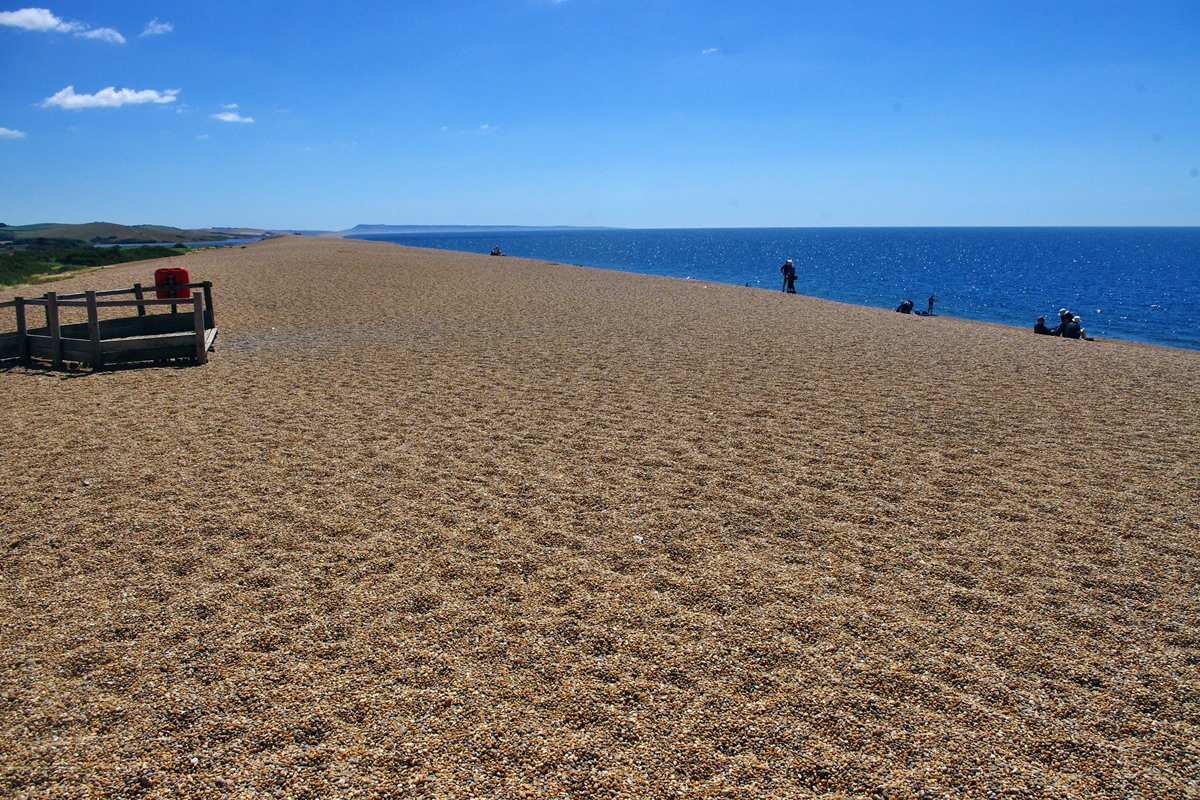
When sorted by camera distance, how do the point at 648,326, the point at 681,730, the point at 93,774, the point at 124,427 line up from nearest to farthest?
the point at 93,774 < the point at 681,730 < the point at 124,427 < the point at 648,326

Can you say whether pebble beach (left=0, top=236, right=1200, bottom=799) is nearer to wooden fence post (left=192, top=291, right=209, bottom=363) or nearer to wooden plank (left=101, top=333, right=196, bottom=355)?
wooden plank (left=101, top=333, right=196, bottom=355)

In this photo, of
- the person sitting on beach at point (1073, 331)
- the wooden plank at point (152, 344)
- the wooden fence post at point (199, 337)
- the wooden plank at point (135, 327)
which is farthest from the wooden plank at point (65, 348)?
the person sitting on beach at point (1073, 331)

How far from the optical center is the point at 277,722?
3.10 m

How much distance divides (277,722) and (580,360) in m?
8.15

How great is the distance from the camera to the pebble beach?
2.94m

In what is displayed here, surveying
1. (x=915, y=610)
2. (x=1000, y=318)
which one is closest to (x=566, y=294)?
(x=915, y=610)

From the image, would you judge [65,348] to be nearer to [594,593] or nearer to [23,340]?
[23,340]

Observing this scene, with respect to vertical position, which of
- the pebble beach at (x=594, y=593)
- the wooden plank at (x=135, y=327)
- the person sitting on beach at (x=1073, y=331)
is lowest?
the pebble beach at (x=594, y=593)

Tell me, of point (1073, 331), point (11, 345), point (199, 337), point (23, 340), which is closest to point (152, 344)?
point (199, 337)

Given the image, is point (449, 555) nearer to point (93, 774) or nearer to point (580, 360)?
point (93, 774)

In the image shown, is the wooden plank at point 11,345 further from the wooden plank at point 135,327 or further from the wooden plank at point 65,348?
the wooden plank at point 135,327

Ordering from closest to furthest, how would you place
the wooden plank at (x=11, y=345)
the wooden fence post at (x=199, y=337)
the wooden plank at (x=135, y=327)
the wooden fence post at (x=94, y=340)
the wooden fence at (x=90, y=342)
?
the wooden fence post at (x=94, y=340) → the wooden fence at (x=90, y=342) → the wooden plank at (x=11, y=345) → the wooden fence post at (x=199, y=337) → the wooden plank at (x=135, y=327)

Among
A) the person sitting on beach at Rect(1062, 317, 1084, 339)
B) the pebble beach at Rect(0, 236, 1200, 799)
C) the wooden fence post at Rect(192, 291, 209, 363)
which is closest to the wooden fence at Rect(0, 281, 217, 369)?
the wooden fence post at Rect(192, 291, 209, 363)

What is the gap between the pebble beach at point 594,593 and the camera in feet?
9.65
